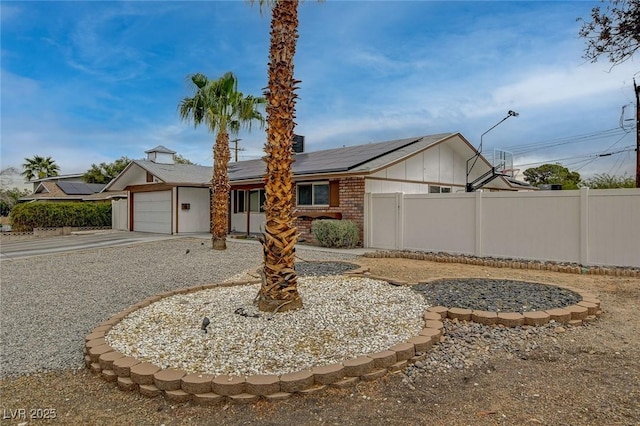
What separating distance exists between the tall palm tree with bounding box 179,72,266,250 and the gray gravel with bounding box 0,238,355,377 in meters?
1.14

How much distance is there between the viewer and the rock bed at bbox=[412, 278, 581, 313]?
502 centimetres

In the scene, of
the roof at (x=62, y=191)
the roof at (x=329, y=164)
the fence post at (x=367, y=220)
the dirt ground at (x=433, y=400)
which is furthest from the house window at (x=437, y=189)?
the roof at (x=62, y=191)

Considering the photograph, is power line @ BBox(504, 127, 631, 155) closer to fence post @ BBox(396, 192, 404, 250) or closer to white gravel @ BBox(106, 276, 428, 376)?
fence post @ BBox(396, 192, 404, 250)

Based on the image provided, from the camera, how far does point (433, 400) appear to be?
9.53 feet

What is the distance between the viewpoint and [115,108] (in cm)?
1694

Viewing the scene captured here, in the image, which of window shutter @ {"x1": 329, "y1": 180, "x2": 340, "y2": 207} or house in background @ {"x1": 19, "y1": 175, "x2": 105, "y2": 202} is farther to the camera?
house in background @ {"x1": 19, "y1": 175, "x2": 105, "y2": 202}

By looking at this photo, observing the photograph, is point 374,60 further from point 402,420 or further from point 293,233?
point 402,420

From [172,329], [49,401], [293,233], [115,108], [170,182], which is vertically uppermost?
[115,108]

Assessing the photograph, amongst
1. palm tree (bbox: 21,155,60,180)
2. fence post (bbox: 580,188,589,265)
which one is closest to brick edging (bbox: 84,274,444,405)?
fence post (bbox: 580,188,589,265)

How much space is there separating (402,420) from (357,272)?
16.0 ft

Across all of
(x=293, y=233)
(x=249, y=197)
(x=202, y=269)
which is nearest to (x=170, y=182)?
(x=249, y=197)

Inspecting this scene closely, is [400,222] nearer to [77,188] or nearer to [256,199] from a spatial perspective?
[256,199]

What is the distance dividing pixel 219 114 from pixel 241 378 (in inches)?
419

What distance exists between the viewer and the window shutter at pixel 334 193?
1359 cm
